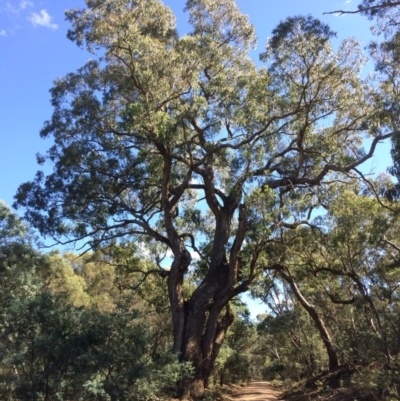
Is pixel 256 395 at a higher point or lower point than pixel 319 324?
lower

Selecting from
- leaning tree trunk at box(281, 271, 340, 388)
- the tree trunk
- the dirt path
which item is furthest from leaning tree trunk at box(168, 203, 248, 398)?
the dirt path

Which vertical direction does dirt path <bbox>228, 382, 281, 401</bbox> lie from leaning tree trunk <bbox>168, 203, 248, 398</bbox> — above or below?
below

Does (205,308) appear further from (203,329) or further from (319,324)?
(319,324)

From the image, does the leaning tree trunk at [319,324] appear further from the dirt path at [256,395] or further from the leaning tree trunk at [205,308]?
the dirt path at [256,395]

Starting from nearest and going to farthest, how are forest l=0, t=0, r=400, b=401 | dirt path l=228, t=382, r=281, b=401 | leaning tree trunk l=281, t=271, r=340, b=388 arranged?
forest l=0, t=0, r=400, b=401 < leaning tree trunk l=281, t=271, r=340, b=388 < dirt path l=228, t=382, r=281, b=401

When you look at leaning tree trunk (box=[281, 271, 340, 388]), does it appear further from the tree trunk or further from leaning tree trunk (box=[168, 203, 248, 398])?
the tree trunk

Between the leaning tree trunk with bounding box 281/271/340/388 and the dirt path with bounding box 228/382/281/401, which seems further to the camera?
the dirt path with bounding box 228/382/281/401

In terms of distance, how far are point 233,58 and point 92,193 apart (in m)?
6.35

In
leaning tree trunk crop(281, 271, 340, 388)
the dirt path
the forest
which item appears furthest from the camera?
the dirt path

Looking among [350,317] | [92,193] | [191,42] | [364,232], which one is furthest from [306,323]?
[191,42]

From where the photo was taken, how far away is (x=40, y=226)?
533 inches

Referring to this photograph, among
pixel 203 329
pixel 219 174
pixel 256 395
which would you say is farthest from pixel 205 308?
pixel 256 395

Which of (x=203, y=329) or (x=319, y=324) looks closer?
(x=203, y=329)

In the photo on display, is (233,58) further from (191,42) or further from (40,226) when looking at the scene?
(40,226)
